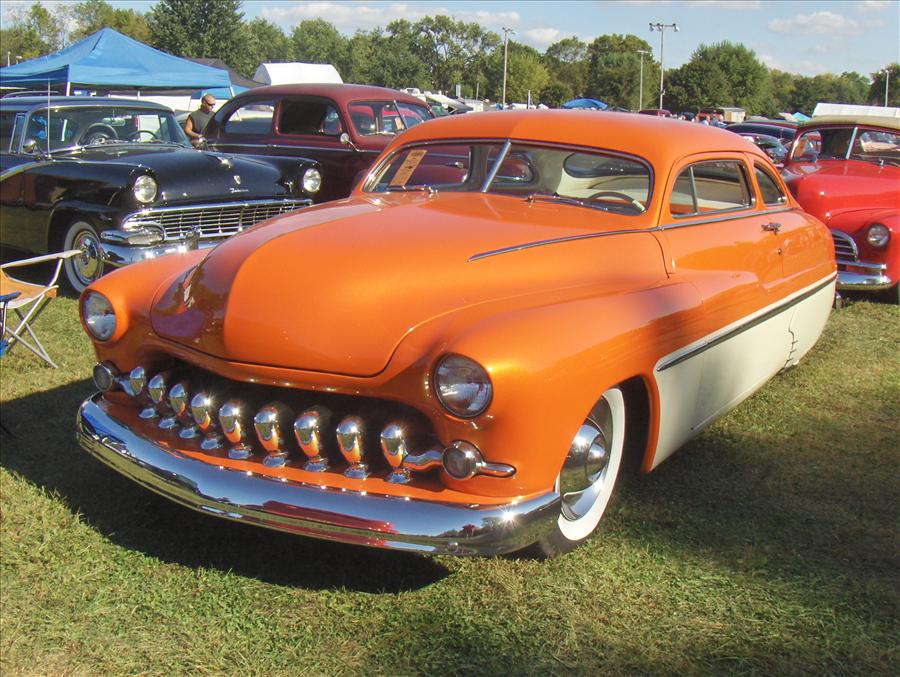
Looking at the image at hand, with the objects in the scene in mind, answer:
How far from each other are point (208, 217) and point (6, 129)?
2.43 m

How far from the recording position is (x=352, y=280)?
2.72 metres

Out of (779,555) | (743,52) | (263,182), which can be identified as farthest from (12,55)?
(779,555)

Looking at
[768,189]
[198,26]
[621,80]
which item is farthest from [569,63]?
[768,189]

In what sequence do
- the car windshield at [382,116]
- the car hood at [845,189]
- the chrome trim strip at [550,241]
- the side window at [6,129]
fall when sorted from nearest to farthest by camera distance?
the chrome trim strip at [550,241], the car hood at [845,189], the side window at [6,129], the car windshield at [382,116]

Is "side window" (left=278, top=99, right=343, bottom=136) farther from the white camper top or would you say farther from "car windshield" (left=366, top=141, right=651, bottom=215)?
the white camper top

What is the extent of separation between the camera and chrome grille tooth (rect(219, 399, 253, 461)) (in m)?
2.66

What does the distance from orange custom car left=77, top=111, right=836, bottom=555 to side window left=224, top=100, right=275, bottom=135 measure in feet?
17.5

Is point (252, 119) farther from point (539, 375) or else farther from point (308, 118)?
point (539, 375)

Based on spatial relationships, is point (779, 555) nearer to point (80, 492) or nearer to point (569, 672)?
point (569, 672)

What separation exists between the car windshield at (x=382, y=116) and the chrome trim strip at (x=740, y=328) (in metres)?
4.61

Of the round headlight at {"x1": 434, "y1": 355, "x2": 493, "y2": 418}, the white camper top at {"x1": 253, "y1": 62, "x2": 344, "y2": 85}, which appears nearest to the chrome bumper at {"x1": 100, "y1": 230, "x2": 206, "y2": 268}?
the round headlight at {"x1": 434, "y1": 355, "x2": 493, "y2": 418}

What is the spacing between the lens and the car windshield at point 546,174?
3539 mm

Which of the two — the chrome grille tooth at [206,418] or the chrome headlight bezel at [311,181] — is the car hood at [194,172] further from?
the chrome grille tooth at [206,418]

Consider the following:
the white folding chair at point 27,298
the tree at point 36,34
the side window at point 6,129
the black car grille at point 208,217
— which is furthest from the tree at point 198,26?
the white folding chair at point 27,298
